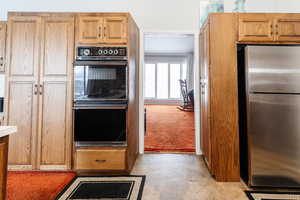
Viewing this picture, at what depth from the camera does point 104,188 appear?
1.88 meters

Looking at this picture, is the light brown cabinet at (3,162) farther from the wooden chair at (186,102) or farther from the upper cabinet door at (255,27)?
the wooden chair at (186,102)

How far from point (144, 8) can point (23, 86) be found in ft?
7.07

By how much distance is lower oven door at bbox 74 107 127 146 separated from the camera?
213 centimetres

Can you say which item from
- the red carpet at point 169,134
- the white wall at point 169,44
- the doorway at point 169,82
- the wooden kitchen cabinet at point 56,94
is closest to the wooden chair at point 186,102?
the doorway at point 169,82

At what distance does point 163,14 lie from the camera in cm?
308

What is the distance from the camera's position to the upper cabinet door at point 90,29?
2232 mm

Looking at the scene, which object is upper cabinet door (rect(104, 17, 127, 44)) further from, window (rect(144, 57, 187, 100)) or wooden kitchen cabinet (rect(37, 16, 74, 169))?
window (rect(144, 57, 187, 100))

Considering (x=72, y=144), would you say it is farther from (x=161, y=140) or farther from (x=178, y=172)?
(x=161, y=140)

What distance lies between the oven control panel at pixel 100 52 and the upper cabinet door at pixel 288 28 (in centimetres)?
173

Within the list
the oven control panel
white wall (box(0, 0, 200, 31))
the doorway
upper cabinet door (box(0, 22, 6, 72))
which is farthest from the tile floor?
upper cabinet door (box(0, 22, 6, 72))

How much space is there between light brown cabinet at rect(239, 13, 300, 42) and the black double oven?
58.0 inches

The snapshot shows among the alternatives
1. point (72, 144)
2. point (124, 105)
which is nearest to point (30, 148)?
point (72, 144)

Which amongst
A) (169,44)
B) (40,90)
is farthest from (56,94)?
(169,44)

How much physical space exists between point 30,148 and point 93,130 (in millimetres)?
807
